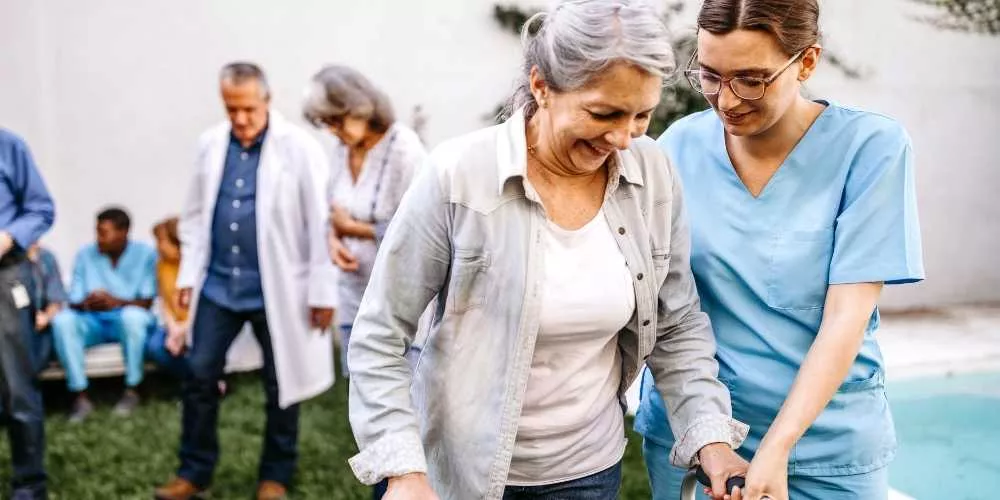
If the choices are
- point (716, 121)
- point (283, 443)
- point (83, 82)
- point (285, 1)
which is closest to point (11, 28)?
point (83, 82)

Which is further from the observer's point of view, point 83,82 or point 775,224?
point 83,82

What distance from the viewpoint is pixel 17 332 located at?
3930mm

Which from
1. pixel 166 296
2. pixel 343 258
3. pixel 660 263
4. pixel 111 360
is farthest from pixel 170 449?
pixel 660 263

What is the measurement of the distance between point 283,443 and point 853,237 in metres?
2.97

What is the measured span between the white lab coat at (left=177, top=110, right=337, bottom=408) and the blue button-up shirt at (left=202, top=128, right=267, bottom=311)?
0.12ft

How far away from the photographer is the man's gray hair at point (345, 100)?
3.78 meters

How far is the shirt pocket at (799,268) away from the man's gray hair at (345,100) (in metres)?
2.12

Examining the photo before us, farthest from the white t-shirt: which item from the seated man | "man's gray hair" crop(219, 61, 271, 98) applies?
the seated man

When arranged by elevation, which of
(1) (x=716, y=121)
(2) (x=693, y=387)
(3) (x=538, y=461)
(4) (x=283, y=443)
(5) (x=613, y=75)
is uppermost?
(5) (x=613, y=75)

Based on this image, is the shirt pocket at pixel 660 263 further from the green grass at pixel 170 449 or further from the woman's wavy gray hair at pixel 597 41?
the green grass at pixel 170 449

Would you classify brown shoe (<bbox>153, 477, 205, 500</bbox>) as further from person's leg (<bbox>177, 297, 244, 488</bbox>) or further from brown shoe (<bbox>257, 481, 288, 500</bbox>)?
brown shoe (<bbox>257, 481, 288, 500</bbox>)

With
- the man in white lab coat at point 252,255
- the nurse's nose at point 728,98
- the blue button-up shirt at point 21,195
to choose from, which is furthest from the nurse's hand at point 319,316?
the nurse's nose at point 728,98

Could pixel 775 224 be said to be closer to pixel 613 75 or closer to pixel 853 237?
pixel 853 237

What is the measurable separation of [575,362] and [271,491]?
272 centimetres
